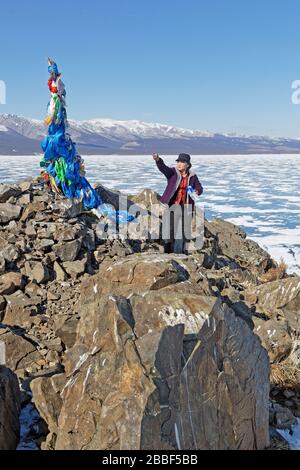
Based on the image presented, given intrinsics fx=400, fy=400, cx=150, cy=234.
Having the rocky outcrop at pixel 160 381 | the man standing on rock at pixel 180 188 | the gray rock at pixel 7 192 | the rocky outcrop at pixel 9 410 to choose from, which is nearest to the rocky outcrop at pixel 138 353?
the rocky outcrop at pixel 160 381

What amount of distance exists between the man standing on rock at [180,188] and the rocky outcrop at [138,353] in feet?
6.27

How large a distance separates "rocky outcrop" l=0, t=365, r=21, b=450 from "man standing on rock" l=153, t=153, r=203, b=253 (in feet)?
14.4

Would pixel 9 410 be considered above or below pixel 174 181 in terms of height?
below

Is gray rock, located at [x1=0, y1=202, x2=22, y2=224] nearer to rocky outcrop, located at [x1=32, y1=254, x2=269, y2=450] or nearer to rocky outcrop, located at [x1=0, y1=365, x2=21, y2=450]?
rocky outcrop, located at [x1=32, y1=254, x2=269, y2=450]

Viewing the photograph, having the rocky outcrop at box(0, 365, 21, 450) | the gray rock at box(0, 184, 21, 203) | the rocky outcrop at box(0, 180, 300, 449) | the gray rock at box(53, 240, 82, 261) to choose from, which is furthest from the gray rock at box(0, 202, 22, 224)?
the rocky outcrop at box(0, 365, 21, 450)

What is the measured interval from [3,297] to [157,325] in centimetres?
308

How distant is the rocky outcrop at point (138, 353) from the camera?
2975 millimetres

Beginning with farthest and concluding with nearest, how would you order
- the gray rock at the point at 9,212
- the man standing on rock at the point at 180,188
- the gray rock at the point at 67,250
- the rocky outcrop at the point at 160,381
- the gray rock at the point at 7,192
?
1. the gray rock at the point at 7,192
2. the gray rock at the point at 9,212
3. the man standing on rock at the point at 180,188
4. the gray rock at the point at 67,250
5. the rocky outcrop at the point at 160,381

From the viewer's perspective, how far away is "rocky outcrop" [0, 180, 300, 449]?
9.76 feet

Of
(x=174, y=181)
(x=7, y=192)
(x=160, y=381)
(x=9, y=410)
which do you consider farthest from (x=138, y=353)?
(x=7, y=192)

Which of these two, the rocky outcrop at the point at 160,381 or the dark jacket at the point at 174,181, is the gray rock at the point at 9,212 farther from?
the rocky outcrop at the point at 160,381

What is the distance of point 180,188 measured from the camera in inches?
298

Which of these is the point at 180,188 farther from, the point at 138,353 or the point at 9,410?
the point at 9,410

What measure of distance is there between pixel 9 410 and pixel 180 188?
502cm
